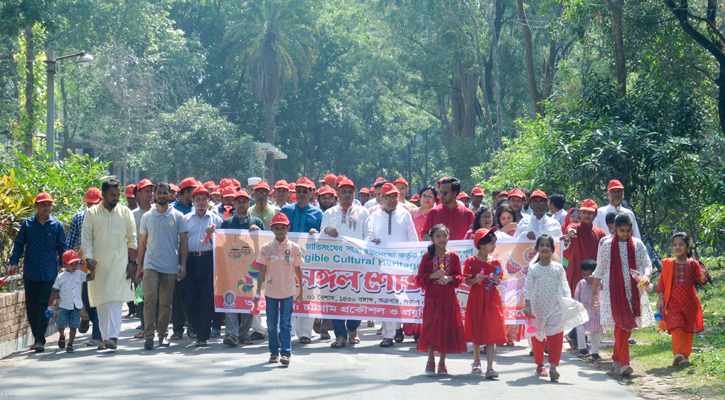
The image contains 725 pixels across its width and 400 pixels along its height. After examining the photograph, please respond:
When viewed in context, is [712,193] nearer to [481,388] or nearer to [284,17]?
[481,388]

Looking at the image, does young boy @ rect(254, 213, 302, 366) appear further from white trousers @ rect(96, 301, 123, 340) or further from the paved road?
white trousers @ rect(96, 301, 123, 340)

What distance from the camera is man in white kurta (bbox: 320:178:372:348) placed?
9930mm

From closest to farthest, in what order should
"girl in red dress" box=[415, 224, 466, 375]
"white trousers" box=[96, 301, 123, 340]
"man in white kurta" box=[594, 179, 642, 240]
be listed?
"girl in red dress" box=[415, 224, 466, 375], "white trousers" box=[96, 301, 123, 340], "man in white kurta" box=[594, 179, 642, 240]

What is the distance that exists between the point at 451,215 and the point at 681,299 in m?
3.13

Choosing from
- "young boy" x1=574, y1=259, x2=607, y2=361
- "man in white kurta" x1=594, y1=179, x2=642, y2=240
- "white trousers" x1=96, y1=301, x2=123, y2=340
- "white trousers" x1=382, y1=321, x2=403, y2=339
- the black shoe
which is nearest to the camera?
"young boy" x1=574, y1=259, x2=607, y2=361

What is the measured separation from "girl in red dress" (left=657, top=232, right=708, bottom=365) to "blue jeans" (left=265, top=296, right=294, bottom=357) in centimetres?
416

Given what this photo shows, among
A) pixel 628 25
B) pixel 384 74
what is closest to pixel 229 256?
pixel 628 25

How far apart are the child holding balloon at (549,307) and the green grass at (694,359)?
1.16 metres

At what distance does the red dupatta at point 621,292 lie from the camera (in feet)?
26.2

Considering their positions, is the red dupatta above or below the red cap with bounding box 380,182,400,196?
below

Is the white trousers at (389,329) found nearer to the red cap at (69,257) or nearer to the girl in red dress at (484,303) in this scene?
the girl in red dress at (484,303)

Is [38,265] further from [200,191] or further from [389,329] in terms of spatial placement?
[389,329]

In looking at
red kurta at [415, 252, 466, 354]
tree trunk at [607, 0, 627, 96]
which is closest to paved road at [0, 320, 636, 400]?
red kurta at [415, 252, 466, 354]

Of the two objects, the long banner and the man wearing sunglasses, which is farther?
the man wearing sunglasses
